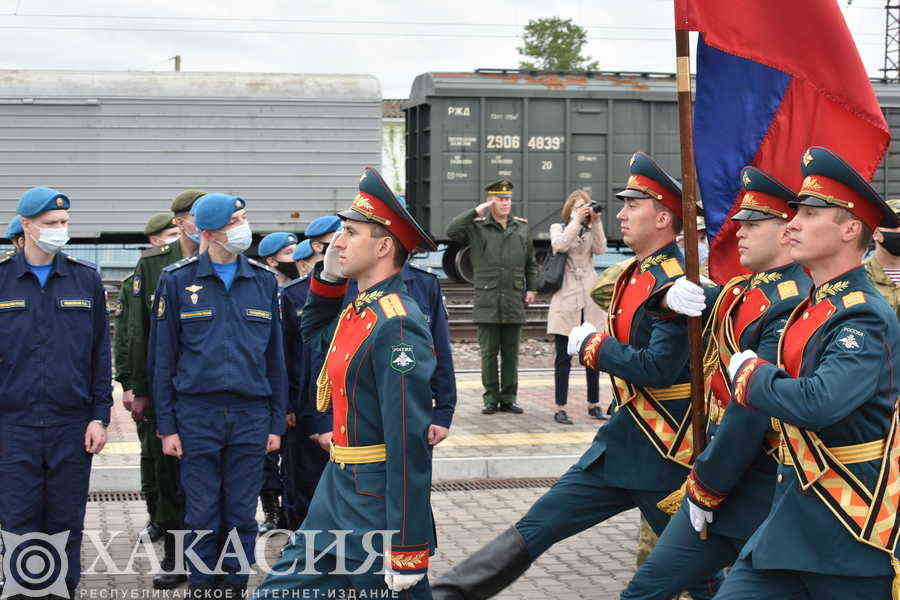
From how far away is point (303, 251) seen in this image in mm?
7406

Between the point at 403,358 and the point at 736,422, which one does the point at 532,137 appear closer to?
the point at 736,422

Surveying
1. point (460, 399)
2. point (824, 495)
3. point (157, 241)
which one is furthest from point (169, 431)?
point (460, 399)

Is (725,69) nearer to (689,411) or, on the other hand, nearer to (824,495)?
(689,411)

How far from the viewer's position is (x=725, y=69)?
16.3 ft

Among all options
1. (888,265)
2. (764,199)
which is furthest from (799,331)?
(888,265)

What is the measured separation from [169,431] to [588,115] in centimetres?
1690

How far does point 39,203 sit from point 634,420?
3.04 m

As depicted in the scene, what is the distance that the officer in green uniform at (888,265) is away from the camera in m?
6.60

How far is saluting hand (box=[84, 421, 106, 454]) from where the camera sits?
18.4ft

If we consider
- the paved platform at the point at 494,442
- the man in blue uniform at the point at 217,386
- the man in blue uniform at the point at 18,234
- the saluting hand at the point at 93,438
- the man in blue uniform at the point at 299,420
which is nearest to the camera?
the man in blue uniform at the point at 217,386

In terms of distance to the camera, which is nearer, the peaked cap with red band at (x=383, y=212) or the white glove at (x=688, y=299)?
the peaked cap with red band at (x=383, y=212)

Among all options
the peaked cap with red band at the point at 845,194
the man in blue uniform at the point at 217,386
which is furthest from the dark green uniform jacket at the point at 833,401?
the man in blue uniform at the point at 217,386

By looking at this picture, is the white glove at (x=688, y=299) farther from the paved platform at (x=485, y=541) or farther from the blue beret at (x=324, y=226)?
the blue beret at (x=324, y=226)

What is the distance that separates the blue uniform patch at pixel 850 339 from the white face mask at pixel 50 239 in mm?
3712
